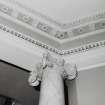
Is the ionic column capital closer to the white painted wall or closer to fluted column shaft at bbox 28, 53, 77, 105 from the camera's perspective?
fluted column shaft at bbox 28, 53, 77, 105

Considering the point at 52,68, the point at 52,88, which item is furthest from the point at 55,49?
the point at 52,88

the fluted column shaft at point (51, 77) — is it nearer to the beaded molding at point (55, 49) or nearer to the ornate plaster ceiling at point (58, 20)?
the beaded molding at point (55, 49)

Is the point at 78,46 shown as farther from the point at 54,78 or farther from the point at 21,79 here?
the point at 21,79

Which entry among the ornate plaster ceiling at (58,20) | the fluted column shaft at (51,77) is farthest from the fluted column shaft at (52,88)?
the ornate plaster ceiling at (58,20)

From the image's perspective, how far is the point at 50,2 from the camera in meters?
A: 2.91

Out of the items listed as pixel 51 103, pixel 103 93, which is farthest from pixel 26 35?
pixel 103 93

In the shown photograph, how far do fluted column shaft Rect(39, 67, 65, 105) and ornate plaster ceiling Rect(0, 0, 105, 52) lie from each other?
470 mm

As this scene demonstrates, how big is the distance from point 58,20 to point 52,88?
1004mm

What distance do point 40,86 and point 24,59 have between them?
16.0 inches

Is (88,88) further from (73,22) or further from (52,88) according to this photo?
(73,22)

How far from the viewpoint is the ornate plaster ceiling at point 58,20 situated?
2.89 m

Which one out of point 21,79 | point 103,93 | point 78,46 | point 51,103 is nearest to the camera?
point 51,103

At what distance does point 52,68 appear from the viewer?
2777mm

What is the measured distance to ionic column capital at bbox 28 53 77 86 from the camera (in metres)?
2.71
